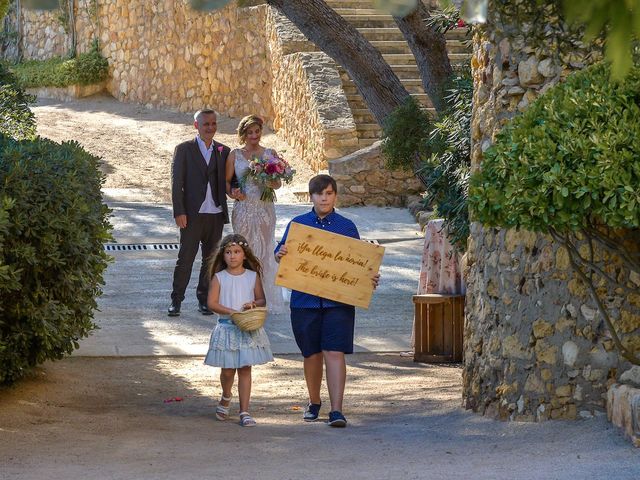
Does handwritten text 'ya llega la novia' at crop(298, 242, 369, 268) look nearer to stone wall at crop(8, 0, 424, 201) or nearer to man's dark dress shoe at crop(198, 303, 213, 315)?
man's dark dress shoe at crop(198, 303, 213, 315)

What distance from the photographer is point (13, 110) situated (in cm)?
1405

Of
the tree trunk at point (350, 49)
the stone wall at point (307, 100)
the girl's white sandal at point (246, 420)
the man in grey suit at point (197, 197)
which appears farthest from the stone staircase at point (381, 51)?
the girl's white sandal at point (246, 420)

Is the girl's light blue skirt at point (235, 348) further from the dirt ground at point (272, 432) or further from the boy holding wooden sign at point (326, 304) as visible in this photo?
the dirt ground at point (272, 432)

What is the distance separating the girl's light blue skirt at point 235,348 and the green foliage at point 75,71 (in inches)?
798

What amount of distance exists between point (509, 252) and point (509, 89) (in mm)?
916

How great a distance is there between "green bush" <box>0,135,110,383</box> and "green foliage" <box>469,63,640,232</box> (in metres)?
2.73

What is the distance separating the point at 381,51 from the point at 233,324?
1432 cm

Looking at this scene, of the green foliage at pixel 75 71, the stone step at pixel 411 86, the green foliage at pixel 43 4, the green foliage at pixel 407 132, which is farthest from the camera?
the green foliage at pixel 75 71

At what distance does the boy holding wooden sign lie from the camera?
7.02 meters

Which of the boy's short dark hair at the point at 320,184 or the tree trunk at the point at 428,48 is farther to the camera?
the tree trunk at the point at 428,48

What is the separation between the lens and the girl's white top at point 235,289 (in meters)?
7.18

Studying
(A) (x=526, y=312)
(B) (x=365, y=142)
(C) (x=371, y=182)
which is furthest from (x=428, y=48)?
(B) (x=365, y=142)

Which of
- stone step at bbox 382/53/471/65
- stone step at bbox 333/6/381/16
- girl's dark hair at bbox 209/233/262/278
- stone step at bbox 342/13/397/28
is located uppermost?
stone step at bbox 333/6/381/16

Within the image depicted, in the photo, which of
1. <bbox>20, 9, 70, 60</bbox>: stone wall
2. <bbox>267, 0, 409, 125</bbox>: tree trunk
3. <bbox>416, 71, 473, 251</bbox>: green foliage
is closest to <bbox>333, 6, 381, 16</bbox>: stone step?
<bbox>20, 9, 70, 60</bbox>: stone wall
